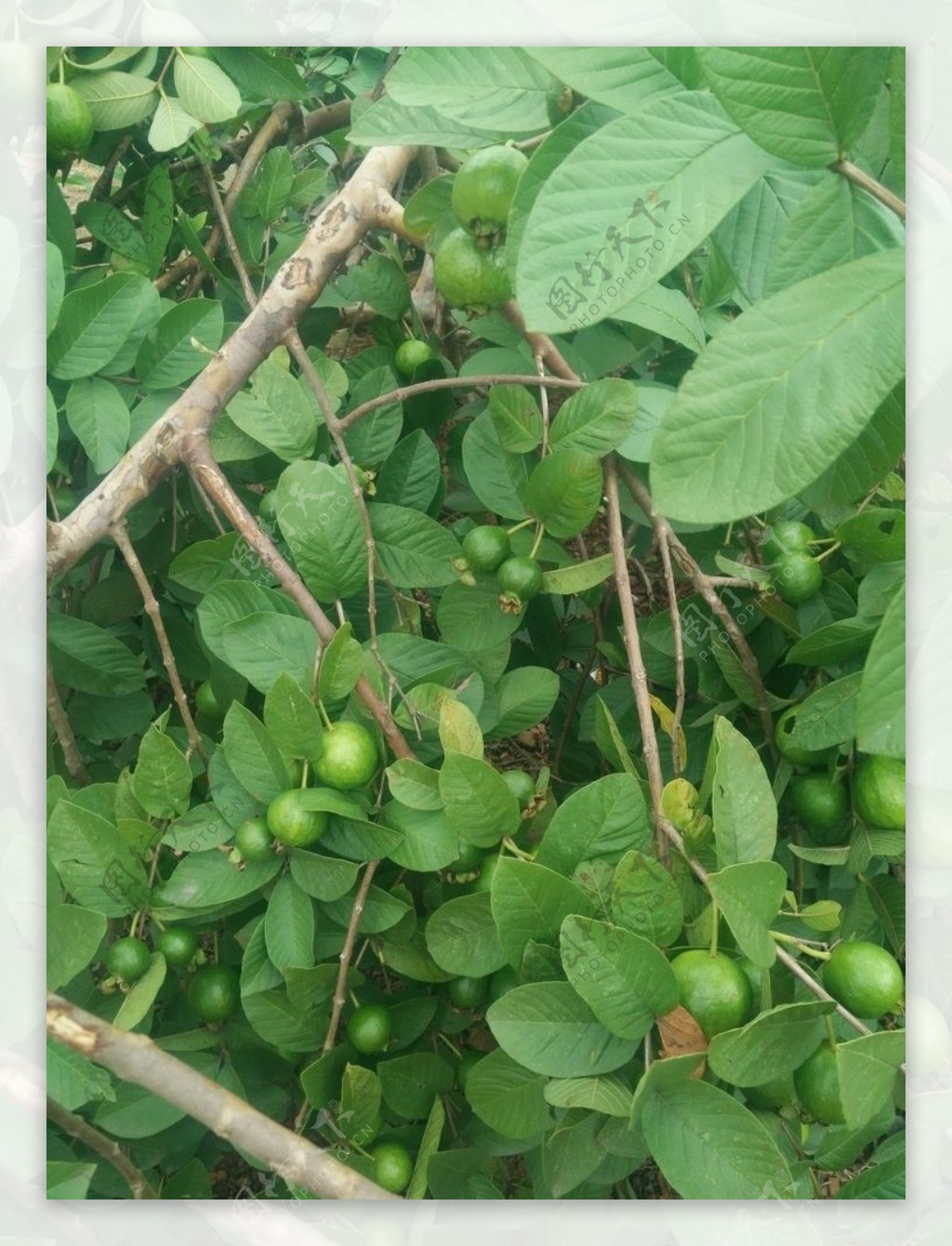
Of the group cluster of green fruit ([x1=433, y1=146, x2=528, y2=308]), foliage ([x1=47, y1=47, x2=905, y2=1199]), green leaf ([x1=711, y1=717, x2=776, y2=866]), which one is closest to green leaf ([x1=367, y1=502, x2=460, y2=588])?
foliage ([x1=47, y1=47, x2=905, y2=1199])

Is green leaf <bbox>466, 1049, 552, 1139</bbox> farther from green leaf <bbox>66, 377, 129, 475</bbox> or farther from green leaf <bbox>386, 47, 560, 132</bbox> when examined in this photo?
green leaf <bbox>386, 47, 560, 132</bbox>

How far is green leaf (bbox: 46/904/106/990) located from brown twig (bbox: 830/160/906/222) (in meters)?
0.77

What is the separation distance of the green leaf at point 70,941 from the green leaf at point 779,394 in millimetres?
554

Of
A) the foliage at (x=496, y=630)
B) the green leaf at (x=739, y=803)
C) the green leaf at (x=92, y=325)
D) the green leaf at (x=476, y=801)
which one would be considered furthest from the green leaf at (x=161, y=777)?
the green leaf at (x=739, y=803)

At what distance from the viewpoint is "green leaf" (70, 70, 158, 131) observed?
0.92 meters

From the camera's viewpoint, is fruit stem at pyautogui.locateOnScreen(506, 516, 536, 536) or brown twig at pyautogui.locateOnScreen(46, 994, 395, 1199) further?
fruit stem at pyautogui.locateOnScreen(506, 516, 536, 536)

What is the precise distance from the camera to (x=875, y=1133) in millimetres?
816

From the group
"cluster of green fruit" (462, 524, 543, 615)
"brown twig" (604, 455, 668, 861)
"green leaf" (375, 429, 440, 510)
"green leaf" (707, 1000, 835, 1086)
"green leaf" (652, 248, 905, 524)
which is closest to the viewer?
"green leaf" (652, 248, 905, 524)

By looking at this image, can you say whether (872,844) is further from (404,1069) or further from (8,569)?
(8,569)

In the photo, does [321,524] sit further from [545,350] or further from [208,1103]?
[208,1103]

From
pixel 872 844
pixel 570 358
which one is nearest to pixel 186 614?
pixel 570 358

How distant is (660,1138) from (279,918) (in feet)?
1.10

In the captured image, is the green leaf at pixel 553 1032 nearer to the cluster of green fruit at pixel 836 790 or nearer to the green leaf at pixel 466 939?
the green leaf at pixel 466 939

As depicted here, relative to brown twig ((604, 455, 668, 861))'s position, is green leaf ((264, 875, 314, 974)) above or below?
below
